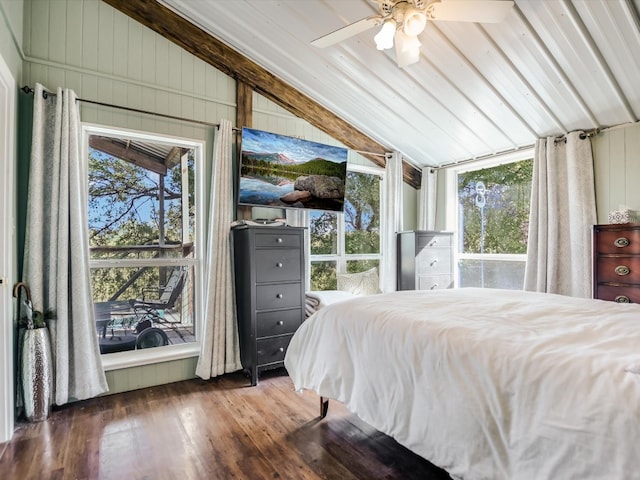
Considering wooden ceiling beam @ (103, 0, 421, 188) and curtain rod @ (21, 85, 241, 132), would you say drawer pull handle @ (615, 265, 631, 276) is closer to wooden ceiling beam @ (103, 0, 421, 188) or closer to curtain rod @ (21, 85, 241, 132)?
wooden ceiling beam @ (103, 0, 421, 188)

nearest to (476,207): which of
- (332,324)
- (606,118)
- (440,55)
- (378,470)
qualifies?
(606,118)

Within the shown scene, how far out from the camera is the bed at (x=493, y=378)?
1.01 m

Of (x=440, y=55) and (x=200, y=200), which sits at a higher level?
(x=440, y=55)

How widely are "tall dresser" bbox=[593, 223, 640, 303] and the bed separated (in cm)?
91

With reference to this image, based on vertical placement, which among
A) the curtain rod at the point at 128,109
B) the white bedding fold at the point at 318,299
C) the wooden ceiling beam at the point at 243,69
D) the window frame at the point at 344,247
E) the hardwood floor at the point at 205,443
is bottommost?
the hardwood floor at the point at 205,443

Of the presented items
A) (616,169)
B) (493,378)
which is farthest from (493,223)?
(493,378)

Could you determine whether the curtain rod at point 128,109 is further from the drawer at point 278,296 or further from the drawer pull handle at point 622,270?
the drawer pull handle at point 622,270

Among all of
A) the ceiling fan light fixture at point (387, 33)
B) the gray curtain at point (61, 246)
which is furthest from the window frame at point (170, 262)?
the ceiling fan light fixture at point (387, 33)

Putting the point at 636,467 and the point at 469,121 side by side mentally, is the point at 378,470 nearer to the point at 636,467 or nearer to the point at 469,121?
the point at 636,467

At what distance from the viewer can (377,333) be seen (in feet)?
5.76

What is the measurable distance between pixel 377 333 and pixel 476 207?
10.2 feet

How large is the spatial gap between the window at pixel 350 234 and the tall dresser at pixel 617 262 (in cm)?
211

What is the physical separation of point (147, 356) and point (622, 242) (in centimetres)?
374

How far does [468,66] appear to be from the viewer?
2.78m
